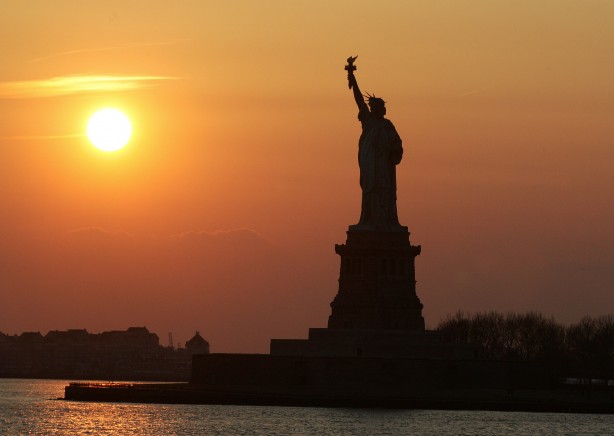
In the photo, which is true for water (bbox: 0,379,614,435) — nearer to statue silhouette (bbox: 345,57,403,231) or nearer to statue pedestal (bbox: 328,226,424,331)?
statue pedestal (bbox: 328,226,424,331)

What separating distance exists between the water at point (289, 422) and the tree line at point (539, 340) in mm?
27052

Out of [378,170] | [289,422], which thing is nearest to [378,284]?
[378,170]

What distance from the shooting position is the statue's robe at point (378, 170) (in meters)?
110

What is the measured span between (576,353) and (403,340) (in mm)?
28365

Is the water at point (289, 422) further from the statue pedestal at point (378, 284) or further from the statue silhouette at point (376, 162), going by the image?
the statue silhouette at point (376, 162)

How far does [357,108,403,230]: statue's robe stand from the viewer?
360ft

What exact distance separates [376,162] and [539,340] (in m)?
30.1

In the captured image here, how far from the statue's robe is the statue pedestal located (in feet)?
3.50

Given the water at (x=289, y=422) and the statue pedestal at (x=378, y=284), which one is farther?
the statue pedestal at (x=378, y=284)

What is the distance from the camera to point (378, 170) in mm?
110000

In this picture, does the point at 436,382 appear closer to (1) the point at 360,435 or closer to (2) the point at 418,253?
(2) the point at 418,253

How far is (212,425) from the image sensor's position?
91125 millimetres

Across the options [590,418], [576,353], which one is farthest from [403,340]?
[576,353]

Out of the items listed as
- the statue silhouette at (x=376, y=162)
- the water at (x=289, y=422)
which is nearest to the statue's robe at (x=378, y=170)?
the statue silhouette at (x=376, y=162)
